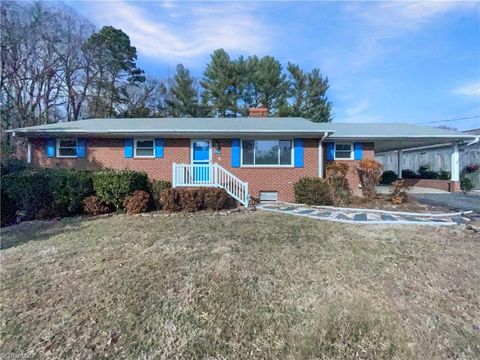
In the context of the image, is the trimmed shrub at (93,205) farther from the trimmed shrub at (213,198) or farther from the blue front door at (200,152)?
the blue front door at (200,152)

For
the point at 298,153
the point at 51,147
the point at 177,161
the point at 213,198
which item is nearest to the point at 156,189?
the point at 213,198

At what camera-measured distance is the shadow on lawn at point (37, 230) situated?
726 cm

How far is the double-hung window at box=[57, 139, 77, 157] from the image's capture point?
13.1 meters

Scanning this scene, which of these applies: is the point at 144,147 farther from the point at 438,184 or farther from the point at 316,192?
the point at 438,184

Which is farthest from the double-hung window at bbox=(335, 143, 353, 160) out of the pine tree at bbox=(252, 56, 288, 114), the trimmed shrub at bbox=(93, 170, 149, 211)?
the pine tree at bbox=(252, 56, 288, 114)

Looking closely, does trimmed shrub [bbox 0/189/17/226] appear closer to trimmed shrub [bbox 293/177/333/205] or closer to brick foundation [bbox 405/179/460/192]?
trimmed shrub [bbox 293/177/333/205]

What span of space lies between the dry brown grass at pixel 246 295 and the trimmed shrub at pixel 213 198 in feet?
9.34

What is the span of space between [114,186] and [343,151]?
31.9 ft

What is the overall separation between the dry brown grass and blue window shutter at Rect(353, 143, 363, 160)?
7244mm

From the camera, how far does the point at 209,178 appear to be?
36.0 feet

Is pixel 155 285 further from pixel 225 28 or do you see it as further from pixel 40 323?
pixel 225 28

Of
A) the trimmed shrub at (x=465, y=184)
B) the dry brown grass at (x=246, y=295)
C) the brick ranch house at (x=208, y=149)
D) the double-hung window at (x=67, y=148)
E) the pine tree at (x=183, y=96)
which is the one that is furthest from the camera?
the pine tree at (x=183, y=96)

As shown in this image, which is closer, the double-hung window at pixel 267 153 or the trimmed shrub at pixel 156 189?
the trimmed shrub at pixel 156 189

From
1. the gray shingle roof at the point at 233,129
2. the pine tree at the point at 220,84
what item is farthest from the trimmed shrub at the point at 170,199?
the pine tree at the point at 220,84
